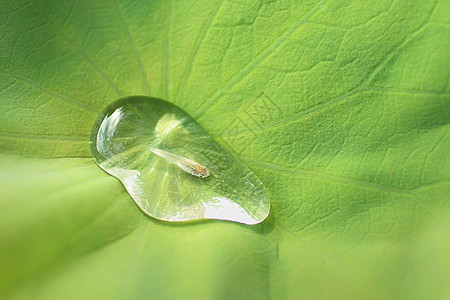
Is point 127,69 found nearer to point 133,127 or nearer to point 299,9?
point 133,127

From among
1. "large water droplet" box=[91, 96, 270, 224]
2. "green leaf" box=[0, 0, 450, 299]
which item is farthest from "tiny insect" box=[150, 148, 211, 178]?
"green leaf" box=[0, 0, 450, 299]

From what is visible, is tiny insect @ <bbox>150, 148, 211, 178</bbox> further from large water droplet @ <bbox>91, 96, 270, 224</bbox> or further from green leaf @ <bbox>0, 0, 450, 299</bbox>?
green leaf @ <bbox>0, 0, 450, 299</bbox>

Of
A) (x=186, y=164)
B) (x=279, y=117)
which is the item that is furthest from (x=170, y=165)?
(x=279, y=117)

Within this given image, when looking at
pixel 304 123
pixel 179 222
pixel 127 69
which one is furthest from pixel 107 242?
pixel 304 123

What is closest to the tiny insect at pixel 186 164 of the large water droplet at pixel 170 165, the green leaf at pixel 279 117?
the large water droplet at pixel 170 165
